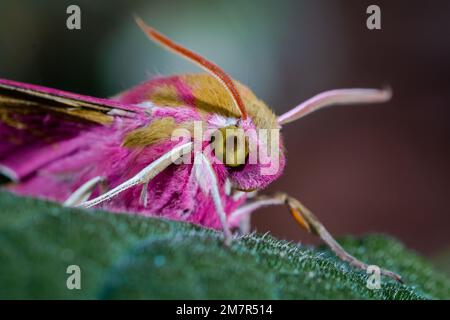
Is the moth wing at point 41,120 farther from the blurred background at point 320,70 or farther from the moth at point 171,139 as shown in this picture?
the blurred background at point 320,70

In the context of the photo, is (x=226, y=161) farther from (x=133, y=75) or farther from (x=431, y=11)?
(x=431, y=11)

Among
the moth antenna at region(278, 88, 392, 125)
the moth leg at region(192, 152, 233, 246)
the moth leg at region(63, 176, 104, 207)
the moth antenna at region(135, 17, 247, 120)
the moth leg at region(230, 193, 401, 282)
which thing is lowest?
the moth leg at region(230, 193, 401, 282)

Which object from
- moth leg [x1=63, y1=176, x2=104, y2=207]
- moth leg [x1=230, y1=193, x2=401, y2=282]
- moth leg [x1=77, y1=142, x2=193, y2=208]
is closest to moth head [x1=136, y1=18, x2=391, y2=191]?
moth leg [x1=77, y1=142, x2=193, y2=208]

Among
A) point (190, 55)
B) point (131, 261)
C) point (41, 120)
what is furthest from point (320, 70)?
point (131, 261)

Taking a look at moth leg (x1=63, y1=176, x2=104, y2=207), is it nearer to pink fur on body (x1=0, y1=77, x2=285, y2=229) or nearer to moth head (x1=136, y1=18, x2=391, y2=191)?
pink fur on body (x1=0, y1=77, x2=285, y2=229)

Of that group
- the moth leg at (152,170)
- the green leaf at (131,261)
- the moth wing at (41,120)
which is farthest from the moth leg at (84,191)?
the green leaf at (131,261)

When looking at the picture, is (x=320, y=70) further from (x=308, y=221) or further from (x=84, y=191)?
(x=84, y=191)
